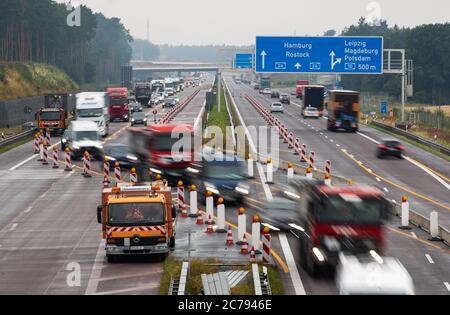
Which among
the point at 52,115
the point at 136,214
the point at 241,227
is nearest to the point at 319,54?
the point at 52,115

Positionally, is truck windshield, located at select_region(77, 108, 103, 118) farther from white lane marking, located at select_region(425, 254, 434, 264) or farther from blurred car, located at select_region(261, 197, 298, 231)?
white lane marking, located at select_region(425, 254, 434, 264)

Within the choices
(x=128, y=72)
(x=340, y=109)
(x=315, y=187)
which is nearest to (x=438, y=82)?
(x=128, y=72)

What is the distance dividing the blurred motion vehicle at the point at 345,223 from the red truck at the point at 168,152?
18.6 m

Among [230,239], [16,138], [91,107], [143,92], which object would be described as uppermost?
[143,92]

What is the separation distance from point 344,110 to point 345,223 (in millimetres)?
53838

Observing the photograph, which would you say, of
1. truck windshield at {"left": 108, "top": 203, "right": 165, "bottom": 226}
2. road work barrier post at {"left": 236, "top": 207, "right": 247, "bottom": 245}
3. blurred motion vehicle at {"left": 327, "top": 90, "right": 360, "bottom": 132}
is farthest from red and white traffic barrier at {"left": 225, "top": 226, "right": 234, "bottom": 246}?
blurred motion vehicle at {"left": 327, "top": 90, "right": 360, "bottom": 132}

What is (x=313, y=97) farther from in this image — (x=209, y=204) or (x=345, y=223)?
(x=345, y=223)

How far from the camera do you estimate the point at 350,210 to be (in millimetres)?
23344

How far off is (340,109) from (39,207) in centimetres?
4217

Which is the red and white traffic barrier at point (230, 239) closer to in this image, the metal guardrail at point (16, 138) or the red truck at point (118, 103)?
the metal guardrail at point (16, 138)

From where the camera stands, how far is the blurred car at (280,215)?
31.4 metres

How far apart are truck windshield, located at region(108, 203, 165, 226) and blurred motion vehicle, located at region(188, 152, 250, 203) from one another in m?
10.2

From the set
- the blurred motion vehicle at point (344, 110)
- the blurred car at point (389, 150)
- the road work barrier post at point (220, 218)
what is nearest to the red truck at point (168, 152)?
the road work barrier post at point (220, 218)
